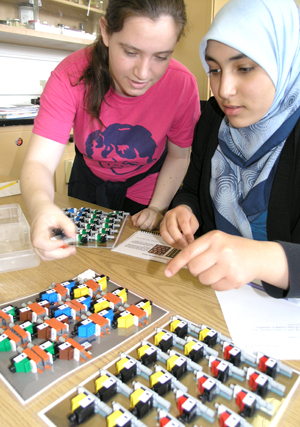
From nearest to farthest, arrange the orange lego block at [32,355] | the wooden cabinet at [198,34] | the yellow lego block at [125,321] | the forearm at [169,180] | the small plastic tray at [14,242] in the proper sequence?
the orange lego block at [32,355] → the yellow lego block at [125,321] → the small plastic tray at [14,242] → the forearm at [169,180] → the wooden cabinet at [198,34]

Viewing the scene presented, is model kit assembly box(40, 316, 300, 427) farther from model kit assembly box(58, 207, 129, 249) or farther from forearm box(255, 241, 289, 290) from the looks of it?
model kit assembly box(58, 207, 129, 249)

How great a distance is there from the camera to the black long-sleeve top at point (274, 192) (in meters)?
0.68

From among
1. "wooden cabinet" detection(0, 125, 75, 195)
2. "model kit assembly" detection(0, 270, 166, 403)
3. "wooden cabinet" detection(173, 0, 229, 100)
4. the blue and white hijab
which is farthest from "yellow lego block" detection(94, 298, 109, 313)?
"wooden cabinet" detection(173, 0, 229, 100)

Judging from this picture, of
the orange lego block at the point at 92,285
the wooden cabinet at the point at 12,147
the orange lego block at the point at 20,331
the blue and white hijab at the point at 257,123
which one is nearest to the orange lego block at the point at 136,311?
the orange lego block at the point at 92,285

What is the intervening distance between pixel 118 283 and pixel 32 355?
0.96 feet

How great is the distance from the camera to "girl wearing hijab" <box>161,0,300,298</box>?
0.60 metres

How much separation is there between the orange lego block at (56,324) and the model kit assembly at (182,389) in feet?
0.40

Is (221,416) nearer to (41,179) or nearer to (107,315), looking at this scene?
(107,315)

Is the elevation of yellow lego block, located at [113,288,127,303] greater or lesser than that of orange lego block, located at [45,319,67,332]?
greater

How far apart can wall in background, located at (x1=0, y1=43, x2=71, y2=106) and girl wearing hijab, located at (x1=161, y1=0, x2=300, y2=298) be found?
2.08 meters

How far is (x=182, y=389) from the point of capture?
1.68 feet

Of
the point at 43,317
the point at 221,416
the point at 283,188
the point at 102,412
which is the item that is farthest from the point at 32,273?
the point at 283,188

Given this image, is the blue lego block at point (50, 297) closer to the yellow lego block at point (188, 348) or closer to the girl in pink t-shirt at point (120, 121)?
the girl in pink t-shirt at point (120, 121)

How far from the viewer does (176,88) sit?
1173 millimetres
